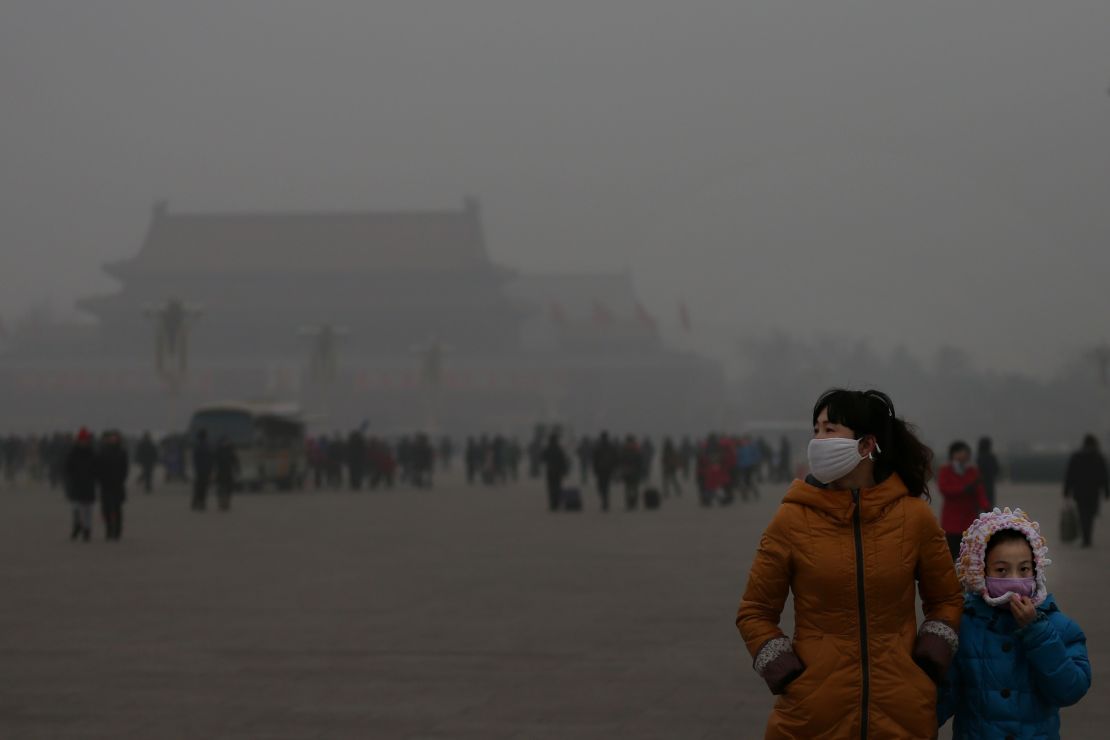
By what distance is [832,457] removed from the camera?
374 centimetres

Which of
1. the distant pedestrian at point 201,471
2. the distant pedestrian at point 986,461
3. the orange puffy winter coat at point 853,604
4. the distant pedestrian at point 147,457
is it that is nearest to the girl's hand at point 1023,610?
the orange puffy winter coat at point 853,604

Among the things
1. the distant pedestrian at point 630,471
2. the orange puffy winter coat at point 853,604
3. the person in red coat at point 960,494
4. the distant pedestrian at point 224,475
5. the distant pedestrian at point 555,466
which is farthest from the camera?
the distant pedestrian at point 630,471

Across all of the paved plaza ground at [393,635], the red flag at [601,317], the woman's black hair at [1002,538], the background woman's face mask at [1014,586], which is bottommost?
the paved plaza ground at [393,635]

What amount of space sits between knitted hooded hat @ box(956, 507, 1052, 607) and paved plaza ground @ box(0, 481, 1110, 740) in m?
2.78

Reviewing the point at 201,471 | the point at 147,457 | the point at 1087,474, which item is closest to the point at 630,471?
the point at 201,471

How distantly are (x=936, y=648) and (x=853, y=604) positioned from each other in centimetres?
19

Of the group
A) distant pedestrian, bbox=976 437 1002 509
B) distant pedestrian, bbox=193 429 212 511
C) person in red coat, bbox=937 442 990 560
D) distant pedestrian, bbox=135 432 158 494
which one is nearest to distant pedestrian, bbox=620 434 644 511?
distant pedestrian, bbox=193 429 212 511

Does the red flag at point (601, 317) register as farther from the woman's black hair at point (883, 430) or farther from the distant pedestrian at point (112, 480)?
the woman's black hair at point (883, 430)

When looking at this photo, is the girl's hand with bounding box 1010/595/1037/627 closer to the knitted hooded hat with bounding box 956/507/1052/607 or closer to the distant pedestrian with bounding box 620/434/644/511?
the knitted hooded hat with bounding box 956/507/1052/607

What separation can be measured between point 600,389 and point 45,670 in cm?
7162

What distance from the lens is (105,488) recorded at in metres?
17.4

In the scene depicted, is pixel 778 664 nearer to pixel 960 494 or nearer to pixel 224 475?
pixel 960 494

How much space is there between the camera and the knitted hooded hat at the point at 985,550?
380 centimetres

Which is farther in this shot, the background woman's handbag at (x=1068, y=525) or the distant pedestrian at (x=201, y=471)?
the distant pedestrian at (x=201, y=471)
